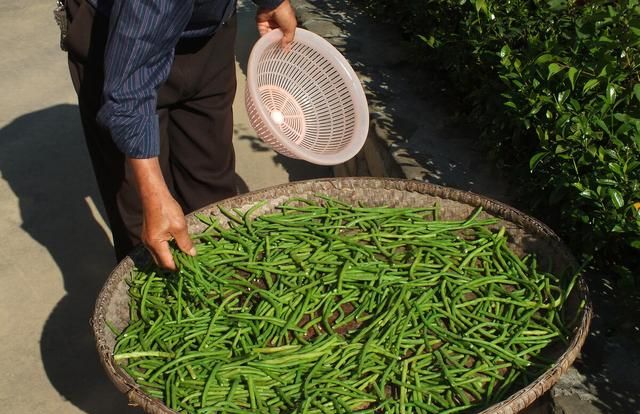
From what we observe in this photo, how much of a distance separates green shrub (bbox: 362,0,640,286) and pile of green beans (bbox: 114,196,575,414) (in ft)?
0.85

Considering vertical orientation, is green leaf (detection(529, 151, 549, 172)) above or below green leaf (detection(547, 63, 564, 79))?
below

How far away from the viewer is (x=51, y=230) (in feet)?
14.3

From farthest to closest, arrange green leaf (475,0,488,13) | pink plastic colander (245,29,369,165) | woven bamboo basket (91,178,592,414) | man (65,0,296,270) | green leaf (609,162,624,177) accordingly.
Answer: green leaf (475,0,488,13) → pink plastic colander (245,29,369,165) → green leaf (609,162,624,177) → man (65,0,296,270) → woven bamboo basket (91,178,592,414)

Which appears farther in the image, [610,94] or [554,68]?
[554,68]

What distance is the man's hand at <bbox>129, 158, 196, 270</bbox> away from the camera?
2256mm

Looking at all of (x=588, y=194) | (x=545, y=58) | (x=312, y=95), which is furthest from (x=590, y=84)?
(x=312, y=95)

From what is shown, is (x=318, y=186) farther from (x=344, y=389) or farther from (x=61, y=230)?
(x=61, y=230)

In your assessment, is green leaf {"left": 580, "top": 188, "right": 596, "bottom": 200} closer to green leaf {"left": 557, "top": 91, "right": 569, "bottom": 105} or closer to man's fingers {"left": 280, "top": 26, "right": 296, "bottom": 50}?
green leaf {"left": 557, "top": 91, "right": 569, "bottom": 105}

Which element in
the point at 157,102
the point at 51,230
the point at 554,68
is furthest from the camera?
the point at 51,230

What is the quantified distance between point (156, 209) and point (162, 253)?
0.45 feet

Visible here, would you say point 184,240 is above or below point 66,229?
above

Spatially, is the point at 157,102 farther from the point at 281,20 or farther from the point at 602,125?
the point at 602,125

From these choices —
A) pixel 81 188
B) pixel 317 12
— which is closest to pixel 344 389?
pixel 81 188

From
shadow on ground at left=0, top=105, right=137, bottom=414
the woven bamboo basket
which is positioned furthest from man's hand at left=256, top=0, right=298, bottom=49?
shadow on ground at left=0, top=105, right=137, bottom=414
